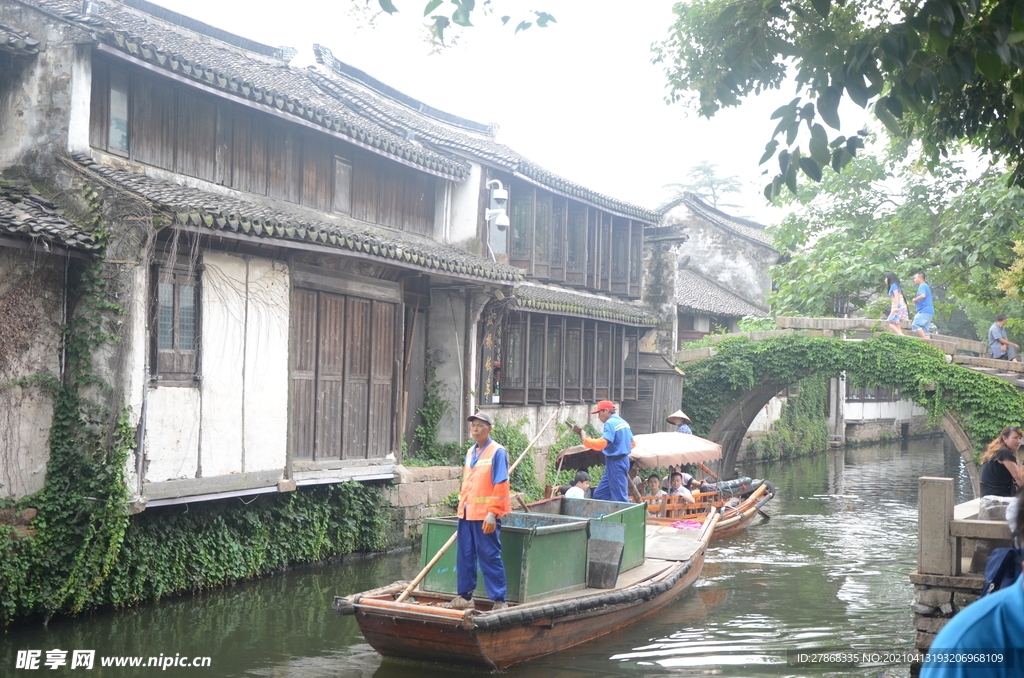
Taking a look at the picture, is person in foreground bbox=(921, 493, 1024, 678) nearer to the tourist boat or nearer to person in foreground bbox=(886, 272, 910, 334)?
the tourist boat

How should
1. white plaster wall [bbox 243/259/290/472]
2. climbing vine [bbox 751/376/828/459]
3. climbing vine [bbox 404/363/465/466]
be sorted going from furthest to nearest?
1. climbing vine [bbox 751/376/828/459]
2. climbing vine [bbox 404/363/465/466]
3. white plaster wall [bbox 243/259/290/472]

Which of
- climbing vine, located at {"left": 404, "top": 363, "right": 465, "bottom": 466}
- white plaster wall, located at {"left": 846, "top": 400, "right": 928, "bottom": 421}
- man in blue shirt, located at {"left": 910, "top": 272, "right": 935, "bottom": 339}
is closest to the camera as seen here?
climbing vine, located at {"left": 404, "top": 363, "right": 465, "bottom": 466}

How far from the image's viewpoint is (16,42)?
967 cm

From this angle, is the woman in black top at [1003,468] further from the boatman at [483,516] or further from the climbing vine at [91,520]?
the climbing vine at [91,520]

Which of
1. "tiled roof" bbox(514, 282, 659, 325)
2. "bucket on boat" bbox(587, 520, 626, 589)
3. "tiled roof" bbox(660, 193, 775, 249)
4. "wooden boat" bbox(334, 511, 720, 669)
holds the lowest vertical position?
"wooden boat" bbox(334, 511, 720, 669)

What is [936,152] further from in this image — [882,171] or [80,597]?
[882,171]

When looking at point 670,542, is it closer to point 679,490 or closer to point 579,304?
point 679,490

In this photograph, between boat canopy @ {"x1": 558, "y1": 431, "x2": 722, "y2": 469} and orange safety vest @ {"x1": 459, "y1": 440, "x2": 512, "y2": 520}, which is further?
boat canopy @ {"x1": 558, "y1": 431, "x2": 722, "y2": 469}

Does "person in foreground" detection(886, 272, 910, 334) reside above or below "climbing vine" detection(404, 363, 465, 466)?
above

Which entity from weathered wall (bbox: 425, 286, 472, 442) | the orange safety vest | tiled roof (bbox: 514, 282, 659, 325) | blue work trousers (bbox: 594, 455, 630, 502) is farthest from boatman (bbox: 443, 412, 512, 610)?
tiled roof (bbox: 514, 282, 659, 325)

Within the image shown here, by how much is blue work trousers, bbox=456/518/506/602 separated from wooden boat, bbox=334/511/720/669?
0.22 metres

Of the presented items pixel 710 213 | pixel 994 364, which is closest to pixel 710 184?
pixel 710 213

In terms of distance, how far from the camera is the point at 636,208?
21.4 m

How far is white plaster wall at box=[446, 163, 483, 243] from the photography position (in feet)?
54.1
